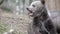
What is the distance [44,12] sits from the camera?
4.97 m

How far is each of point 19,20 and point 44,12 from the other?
7.85ft

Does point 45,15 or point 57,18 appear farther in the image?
point 57,18

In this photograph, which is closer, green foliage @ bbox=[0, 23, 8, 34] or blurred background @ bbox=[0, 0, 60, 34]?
green foliage @ bbox=[0, 23, 8, 34]

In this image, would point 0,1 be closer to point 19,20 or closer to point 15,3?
point 15,3

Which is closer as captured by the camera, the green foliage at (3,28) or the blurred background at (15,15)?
the green foliage at (3,28)

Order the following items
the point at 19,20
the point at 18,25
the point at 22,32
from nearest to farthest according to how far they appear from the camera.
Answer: the point at 22,32
the point at 18,25
the point at 19,20

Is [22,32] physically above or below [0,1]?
below

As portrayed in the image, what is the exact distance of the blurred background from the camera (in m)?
6.32

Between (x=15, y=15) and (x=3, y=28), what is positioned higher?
(x=15, y=15)

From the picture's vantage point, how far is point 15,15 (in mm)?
7781

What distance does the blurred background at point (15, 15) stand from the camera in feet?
20.7

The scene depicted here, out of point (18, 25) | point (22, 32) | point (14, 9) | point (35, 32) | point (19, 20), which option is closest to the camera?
point (35, 32)

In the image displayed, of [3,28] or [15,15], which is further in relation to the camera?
[15,15]

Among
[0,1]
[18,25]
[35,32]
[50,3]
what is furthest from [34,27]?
[0,1]
